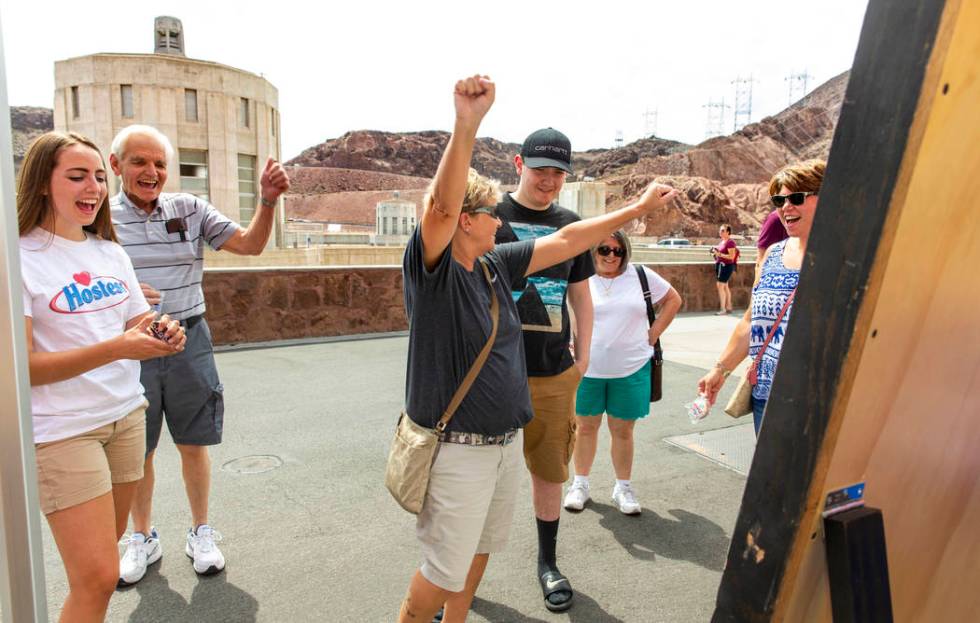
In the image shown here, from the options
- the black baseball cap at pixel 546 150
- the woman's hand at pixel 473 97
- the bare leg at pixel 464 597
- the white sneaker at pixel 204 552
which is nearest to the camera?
the woman's hand at pixel 473 97

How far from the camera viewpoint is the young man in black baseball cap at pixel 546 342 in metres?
2.96

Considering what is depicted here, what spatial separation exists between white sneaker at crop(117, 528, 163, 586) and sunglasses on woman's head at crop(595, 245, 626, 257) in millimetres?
2742

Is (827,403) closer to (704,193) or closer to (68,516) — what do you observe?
(68,516)

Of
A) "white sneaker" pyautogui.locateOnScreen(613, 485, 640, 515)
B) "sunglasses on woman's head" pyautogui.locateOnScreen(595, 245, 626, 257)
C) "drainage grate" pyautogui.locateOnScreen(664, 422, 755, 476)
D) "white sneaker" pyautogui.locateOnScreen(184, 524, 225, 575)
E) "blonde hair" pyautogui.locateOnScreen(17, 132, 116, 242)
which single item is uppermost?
"blonde hair" pyautogui.locateOnScreen(17, 132, 116, 242)

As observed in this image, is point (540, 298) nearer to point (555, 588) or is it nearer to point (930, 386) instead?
point (555, 588)

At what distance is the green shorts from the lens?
3.83 meters

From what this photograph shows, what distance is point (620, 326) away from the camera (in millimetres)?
3902

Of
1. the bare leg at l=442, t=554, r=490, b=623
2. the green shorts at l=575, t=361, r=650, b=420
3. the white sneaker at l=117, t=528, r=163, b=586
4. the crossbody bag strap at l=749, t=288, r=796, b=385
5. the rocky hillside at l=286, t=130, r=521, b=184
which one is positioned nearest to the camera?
the bare leg at l=442, t=554, r=490, b=623

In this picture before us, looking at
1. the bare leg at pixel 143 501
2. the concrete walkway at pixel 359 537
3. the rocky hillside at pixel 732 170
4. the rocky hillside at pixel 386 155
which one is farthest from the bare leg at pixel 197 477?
the rocky hillside at pixel 386 155

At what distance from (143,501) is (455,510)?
186 centimetres

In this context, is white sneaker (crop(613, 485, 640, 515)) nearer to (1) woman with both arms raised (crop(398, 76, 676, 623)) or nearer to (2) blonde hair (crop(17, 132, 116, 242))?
(1) woman with both arms raised (crop(398, 76, 676, 623))

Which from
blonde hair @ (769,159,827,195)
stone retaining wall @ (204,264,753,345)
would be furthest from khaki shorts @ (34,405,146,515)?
stone retaining wall @ (204,264,753,345)

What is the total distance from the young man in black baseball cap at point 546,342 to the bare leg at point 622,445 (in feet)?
2.96

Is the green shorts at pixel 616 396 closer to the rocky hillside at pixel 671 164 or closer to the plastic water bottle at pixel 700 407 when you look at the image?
the plastic water bottle at pixel 700 407
